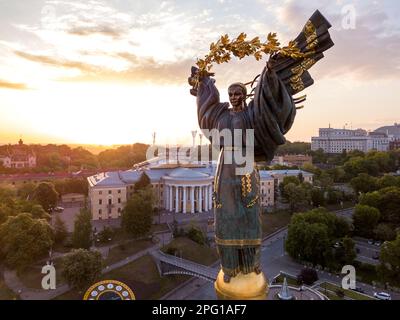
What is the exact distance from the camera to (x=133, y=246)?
31.4 m

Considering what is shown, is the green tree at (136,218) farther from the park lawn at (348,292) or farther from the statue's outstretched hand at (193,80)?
the statue's outstretched hand at (193,80)

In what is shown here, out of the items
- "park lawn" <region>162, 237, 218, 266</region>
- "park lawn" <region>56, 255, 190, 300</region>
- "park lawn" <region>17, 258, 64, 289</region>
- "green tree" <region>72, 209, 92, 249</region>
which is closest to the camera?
"park lawn" <region>56, 255, 190, 300</region>

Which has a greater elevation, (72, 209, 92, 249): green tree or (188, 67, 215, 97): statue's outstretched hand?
(188, 67, 215, 97): statue's outstretched hand

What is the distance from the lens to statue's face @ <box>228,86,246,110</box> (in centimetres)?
582

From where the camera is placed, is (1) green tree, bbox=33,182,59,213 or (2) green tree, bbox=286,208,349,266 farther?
(1) green tree, bbox=33,182,59,213

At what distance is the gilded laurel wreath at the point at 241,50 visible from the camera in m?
5.18

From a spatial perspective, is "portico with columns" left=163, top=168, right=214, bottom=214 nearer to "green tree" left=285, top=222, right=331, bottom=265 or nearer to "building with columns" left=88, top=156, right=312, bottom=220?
"building with columns" left=88, top=156, right=312, bottom=220

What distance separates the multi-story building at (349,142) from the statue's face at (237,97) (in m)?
125

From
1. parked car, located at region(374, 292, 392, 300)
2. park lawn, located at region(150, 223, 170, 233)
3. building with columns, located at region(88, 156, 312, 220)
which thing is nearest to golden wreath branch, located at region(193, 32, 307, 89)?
parked car, located at region(374, 292, 392, 300)

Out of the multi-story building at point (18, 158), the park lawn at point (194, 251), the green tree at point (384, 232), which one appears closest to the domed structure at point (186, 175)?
the park lawn at point (194, 251)

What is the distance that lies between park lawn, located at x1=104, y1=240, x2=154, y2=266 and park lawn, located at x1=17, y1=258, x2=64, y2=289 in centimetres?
359
